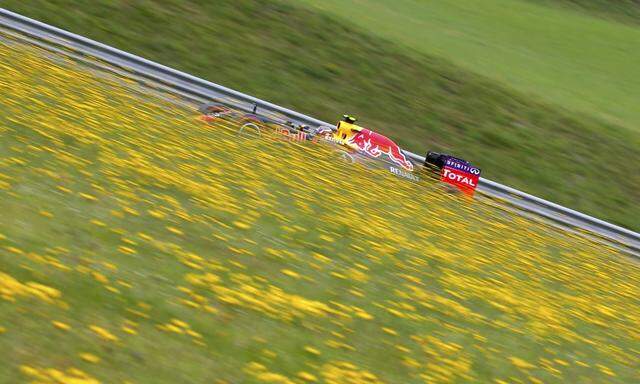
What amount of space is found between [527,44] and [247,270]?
2571cm

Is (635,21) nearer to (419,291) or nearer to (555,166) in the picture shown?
(555,166)


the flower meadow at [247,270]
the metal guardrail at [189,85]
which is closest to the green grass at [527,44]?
the metal guardrail at [189,85]

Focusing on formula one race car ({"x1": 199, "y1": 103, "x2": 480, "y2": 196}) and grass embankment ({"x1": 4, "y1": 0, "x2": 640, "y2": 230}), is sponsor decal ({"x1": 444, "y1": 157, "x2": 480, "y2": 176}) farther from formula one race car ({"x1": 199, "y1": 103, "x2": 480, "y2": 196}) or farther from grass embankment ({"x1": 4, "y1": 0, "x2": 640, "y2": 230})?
grass embankment ({"x1": 4, "y1": 0, "x2": 640, "y2": 230})

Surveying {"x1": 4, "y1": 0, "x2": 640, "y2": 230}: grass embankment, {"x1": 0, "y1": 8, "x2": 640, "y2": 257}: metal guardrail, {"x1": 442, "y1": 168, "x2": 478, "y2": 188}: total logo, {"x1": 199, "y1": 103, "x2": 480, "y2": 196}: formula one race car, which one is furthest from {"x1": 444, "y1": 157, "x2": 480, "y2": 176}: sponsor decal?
{"x1": 4, "y1": 0, "x2": 640, "y2": 230}: grass embankment

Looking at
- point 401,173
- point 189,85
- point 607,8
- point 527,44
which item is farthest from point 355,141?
point 607,8

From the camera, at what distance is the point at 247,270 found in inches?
336

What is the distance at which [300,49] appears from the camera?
22375 millimetres

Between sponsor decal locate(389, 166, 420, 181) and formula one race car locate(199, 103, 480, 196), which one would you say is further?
sponsor decal locate(389, 166, 420, 181)

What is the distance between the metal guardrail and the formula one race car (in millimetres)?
1145

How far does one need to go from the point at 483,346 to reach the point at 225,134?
25.4 ft

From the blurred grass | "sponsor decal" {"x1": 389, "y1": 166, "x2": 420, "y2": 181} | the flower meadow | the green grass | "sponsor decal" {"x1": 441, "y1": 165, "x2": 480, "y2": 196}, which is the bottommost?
the flower meadow

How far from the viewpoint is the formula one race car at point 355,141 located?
52.9ft

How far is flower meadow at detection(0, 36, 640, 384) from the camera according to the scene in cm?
641

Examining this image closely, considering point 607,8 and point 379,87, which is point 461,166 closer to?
point 379,87
